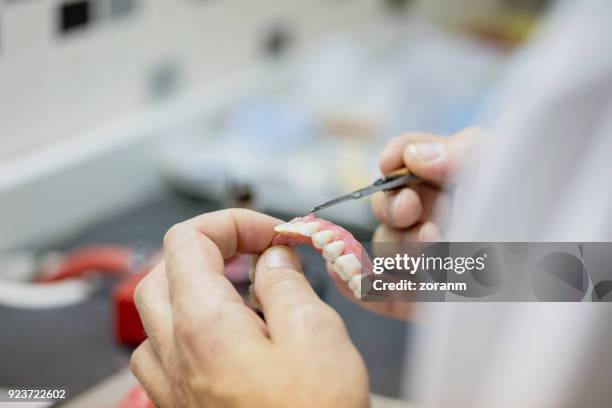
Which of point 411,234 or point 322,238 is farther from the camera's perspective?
point 411,234

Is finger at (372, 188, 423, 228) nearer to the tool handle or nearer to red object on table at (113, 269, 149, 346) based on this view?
the tool handle

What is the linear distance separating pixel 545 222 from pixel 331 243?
177 millimetres

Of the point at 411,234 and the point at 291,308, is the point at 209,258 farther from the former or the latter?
the point at 411,234

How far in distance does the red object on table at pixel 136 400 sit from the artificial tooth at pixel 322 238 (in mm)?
192

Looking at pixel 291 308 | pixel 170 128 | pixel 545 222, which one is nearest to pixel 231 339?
pixel 291 308

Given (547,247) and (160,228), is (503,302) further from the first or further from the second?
(160,228)

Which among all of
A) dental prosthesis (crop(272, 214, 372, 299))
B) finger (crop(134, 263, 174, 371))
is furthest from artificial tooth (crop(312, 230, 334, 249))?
finger (crop(134, 263, 174, 371))

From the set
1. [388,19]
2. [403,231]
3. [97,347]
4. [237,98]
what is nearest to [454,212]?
[403,231]

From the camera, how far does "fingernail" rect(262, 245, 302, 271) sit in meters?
Answer: 0.56

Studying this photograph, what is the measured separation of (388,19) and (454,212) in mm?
957

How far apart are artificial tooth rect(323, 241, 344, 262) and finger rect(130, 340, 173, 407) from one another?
0.43 feet

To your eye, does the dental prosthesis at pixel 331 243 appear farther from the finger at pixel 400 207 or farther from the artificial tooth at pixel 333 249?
the finger at pixel 400 207

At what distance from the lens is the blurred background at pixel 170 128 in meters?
0.88

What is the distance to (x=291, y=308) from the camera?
0.50 m
